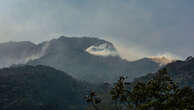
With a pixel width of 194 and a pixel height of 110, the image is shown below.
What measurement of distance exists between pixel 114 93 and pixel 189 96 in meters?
26.3

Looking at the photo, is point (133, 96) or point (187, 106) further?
point (133, 96)

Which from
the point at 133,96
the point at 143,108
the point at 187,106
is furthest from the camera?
the point at 133,96

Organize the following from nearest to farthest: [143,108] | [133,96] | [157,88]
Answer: [143,108] < [157,88] < [133,96]

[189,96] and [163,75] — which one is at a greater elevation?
[163,75]

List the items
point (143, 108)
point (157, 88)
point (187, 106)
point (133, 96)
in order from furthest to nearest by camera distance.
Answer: point (133, 96)
point (157, 88)
point (143, 108)
point (187, 106)

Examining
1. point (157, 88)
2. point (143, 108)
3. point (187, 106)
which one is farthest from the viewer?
point (157, 88)

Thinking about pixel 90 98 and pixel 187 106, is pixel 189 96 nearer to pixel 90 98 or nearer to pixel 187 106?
pixel 187 106

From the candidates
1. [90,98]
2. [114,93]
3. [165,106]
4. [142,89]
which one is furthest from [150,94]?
[90,98]

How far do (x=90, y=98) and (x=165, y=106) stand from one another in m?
28.8

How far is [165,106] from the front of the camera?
72.0 meters

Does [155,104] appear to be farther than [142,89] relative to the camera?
No

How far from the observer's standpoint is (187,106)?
62312 millimetres

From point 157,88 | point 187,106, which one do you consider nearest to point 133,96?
point 157,88

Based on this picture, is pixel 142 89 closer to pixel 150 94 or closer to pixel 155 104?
pixel 150 94
